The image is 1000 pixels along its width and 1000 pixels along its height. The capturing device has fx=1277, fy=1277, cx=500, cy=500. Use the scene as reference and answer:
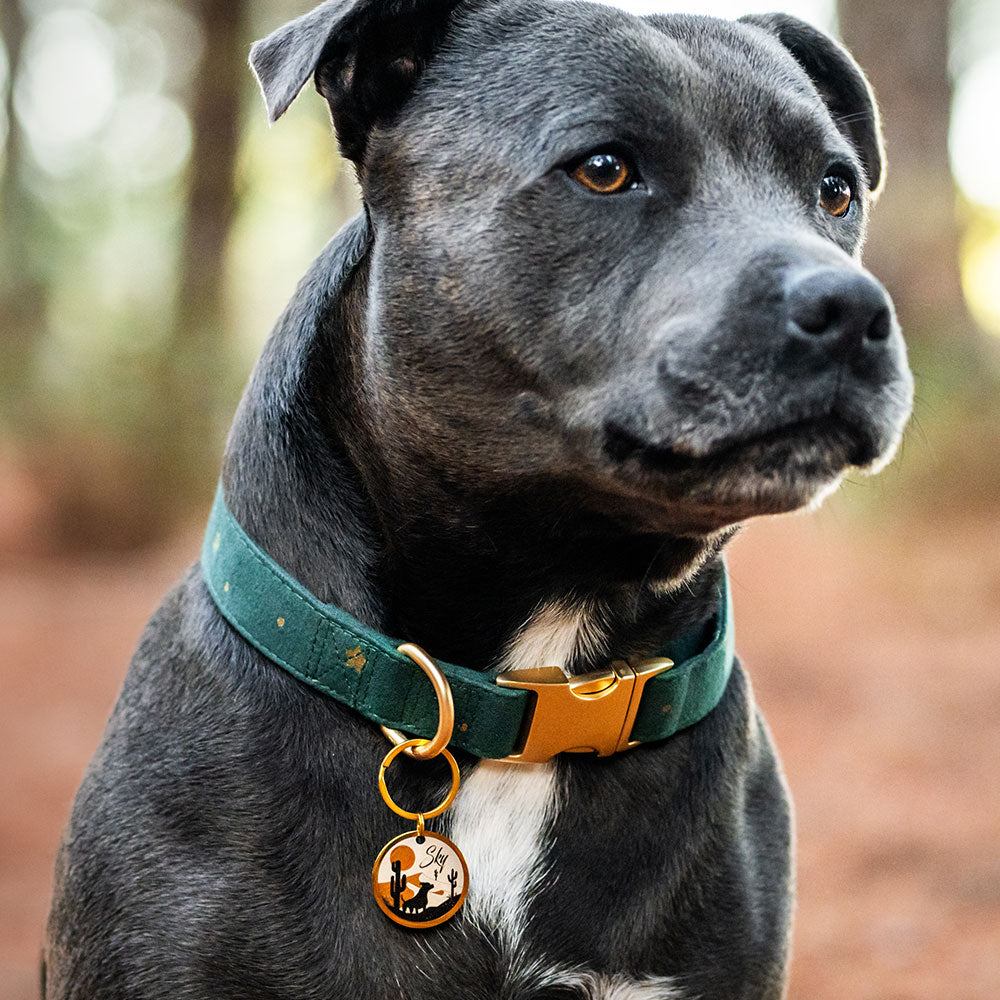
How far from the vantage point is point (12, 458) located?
10.7 metres

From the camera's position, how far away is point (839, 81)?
294cm

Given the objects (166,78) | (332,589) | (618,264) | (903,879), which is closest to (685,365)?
(618,264)

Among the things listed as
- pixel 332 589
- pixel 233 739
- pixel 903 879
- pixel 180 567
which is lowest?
pixel 180 567

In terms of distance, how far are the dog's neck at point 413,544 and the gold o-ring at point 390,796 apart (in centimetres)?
20

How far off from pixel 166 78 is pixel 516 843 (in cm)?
1346

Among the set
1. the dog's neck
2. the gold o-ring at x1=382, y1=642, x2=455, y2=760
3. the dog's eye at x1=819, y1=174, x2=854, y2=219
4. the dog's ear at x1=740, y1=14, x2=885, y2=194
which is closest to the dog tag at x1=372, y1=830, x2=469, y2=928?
the gold o-ring at x1=382, y1=642, x2=455, y2=760

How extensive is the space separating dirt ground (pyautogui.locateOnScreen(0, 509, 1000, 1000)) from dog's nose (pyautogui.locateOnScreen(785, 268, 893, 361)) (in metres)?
3.10

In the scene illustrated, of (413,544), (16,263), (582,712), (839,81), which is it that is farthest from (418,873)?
(16,263)

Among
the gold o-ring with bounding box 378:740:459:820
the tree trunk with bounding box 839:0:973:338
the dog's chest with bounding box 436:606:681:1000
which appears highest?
the gold o-ring with bounding box 378:740:459:820

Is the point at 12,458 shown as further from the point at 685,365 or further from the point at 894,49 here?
the point at 685,365

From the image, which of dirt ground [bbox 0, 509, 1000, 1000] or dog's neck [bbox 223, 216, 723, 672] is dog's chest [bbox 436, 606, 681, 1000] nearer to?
dog's neck [bbox 223, 216, 723, 672]

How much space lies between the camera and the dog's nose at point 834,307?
1.88 m

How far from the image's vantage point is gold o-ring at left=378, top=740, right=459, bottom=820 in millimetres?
2082

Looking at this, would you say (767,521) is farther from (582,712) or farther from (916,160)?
(916,160)
